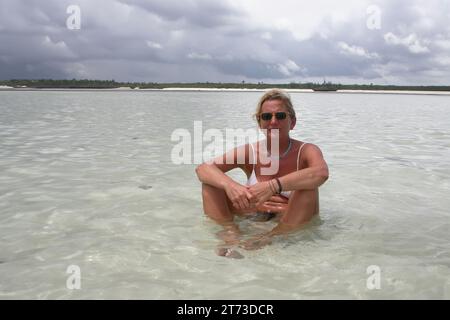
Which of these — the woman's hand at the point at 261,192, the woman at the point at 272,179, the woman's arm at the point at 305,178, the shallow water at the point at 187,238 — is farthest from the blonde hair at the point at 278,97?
the shallow water at the point at 187,238

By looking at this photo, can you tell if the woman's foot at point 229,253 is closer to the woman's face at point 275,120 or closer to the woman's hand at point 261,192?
the woman's hand at point 261,192

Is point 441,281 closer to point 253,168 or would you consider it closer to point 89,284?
point 253,168

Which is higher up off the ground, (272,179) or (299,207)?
(272,179)

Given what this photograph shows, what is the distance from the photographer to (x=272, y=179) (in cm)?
444

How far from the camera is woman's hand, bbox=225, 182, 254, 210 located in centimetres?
420

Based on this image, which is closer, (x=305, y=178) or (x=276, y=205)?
(x=305, y=178)

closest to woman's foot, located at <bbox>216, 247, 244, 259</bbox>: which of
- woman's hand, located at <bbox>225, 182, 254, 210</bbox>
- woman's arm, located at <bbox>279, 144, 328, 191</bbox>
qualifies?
woman's hand, located at <bbox>225, 182, 254, 210</bbox>

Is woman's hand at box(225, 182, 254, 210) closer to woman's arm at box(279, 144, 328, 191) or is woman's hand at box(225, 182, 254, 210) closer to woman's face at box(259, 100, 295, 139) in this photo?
woman's arm at box(279, 144, 328, 191)

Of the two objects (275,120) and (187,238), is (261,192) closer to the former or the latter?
(275,120)

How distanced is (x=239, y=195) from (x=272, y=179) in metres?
0.45

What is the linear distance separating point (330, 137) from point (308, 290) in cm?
1200

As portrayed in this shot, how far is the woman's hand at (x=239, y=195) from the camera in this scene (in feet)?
13.8

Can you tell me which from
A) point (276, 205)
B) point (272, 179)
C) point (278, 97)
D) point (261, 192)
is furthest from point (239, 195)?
point (278, 97)
